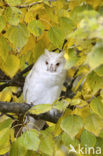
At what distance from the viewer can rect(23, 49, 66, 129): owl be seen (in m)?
2.60

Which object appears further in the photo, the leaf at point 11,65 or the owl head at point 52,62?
the owl head at point 52,62

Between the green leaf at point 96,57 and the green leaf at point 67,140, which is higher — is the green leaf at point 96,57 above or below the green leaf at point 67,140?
above

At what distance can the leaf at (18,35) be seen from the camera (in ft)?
5.47

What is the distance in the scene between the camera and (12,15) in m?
1.59

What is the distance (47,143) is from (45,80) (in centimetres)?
103

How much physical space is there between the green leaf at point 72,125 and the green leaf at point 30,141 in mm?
164

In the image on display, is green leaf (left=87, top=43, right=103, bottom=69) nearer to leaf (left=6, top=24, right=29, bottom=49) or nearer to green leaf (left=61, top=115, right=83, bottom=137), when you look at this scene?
green leaf (left=61, top=115, right=83, bottom=137)

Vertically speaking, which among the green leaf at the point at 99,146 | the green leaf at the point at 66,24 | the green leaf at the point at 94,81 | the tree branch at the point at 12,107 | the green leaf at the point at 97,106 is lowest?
the green leaf at the point at 99,146

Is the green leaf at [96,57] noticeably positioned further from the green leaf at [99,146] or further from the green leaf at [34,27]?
the green leaf at [99,146]

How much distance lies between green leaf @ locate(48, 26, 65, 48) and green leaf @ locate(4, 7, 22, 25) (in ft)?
0.98

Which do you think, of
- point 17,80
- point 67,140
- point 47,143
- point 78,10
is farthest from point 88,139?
point 17,80

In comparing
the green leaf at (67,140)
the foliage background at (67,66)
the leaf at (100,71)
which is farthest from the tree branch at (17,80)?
the leaf at (100,71)

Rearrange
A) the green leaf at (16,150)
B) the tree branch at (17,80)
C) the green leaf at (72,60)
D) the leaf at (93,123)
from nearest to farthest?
1. the green leaf at (72,60)
2. the leaf at (93,123)
3. the green leaf at (16,150)
4. the tree branch at (17,80)

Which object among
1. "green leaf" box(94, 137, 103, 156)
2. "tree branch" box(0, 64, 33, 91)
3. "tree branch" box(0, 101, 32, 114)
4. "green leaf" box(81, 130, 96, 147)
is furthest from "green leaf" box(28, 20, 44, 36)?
"tree branch" box(0, 64, 33, 91)
